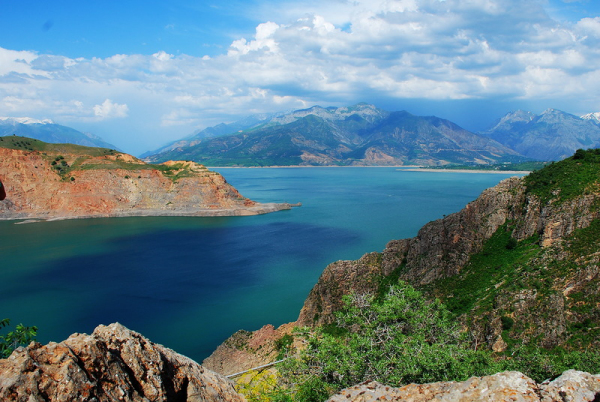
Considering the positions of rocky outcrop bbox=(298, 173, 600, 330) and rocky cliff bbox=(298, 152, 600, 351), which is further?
rocky outcrop bbox=(298, 173, 600, 330)

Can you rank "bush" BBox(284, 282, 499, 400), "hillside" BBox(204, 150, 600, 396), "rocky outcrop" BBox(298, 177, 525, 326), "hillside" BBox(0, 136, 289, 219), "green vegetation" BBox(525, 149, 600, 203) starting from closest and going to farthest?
"bush" BBox(284, 282, 499, 400)
"hillside" BBox(204, 150, 600, 396)
"green vegetation" BBox(525, 149, 600, 203)
"rocky outcrop" BBox(298, 177, 525, 326)
"hillside" BBox(0, 136, 289, 219)

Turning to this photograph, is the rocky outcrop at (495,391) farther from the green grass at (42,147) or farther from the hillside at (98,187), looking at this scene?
the green grass at (42,147)

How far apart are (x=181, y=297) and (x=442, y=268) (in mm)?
28960

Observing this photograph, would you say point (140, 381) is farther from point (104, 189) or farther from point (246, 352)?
point (104, 189)

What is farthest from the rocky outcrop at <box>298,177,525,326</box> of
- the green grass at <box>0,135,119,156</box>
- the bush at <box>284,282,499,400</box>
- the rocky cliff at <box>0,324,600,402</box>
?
the green grass at <box>0,135,119,156</box>

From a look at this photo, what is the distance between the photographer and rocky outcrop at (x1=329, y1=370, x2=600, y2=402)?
21.0ft

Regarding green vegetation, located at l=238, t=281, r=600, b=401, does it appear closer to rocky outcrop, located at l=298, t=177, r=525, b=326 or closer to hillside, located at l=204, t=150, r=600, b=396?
hillside, located at l=204, t=150, r=600, b=396

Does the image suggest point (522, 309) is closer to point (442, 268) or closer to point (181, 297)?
point (442, 268)

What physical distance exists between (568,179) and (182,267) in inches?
1864

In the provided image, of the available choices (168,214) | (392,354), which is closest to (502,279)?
(392,354)

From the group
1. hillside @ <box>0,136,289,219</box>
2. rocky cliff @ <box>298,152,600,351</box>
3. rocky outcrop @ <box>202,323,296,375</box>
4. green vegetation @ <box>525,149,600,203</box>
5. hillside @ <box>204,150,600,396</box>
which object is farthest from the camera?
hillside @ <box>0,136,289,219</box>

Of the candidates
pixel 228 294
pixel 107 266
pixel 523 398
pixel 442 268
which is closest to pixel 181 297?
pixel 228 294

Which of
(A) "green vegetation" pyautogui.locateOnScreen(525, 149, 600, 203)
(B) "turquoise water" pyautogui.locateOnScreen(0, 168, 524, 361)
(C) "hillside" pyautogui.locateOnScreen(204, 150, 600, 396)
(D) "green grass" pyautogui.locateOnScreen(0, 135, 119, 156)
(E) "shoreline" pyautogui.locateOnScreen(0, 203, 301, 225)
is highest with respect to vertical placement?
(D) "green grass" pyautogui.locateOnScreen(0, 135, 119, 156)

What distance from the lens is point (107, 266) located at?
5509 centimetres
